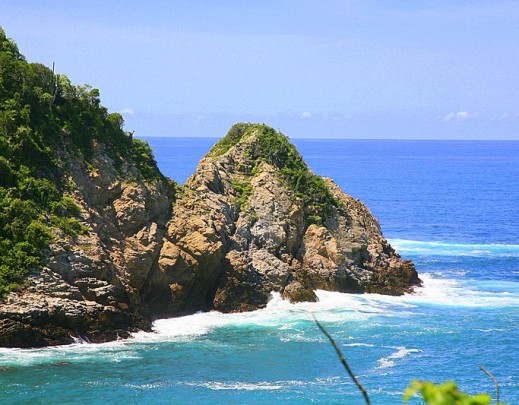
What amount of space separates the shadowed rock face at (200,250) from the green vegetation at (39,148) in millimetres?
814

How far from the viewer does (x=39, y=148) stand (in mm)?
45875

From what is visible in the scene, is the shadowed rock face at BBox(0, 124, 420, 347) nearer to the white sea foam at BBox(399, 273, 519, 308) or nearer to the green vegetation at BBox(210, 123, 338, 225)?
the green vegetation at BBox(210, 123, 338, 225)

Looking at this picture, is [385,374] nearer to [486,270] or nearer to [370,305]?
[370,305]

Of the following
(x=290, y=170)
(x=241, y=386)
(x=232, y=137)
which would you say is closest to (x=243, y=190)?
(x=290, y=170)

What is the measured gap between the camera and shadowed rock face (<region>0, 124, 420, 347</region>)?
40.6 metres

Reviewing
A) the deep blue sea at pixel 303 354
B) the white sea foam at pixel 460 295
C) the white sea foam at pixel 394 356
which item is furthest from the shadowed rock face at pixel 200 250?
the white sea foam at pixel 394 356

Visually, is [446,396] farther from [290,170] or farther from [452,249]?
[452,249]

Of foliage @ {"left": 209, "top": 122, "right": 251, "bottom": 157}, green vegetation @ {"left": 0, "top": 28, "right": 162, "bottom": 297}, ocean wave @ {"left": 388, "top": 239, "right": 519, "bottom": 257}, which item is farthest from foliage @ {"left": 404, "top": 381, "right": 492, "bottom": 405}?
ocean wave @ {"left": 388, "top": 239, "right": 519, "bottom": 257}

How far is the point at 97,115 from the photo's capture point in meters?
50.2

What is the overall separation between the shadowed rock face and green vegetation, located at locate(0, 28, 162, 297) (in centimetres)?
81

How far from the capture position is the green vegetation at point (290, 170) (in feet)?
189

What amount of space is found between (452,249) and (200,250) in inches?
1431

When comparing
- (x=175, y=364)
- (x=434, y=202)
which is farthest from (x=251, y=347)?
(x=434, y=202)

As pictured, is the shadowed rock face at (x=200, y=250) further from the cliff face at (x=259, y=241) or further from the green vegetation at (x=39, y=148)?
the green vegetation at (x=39, y=148)
